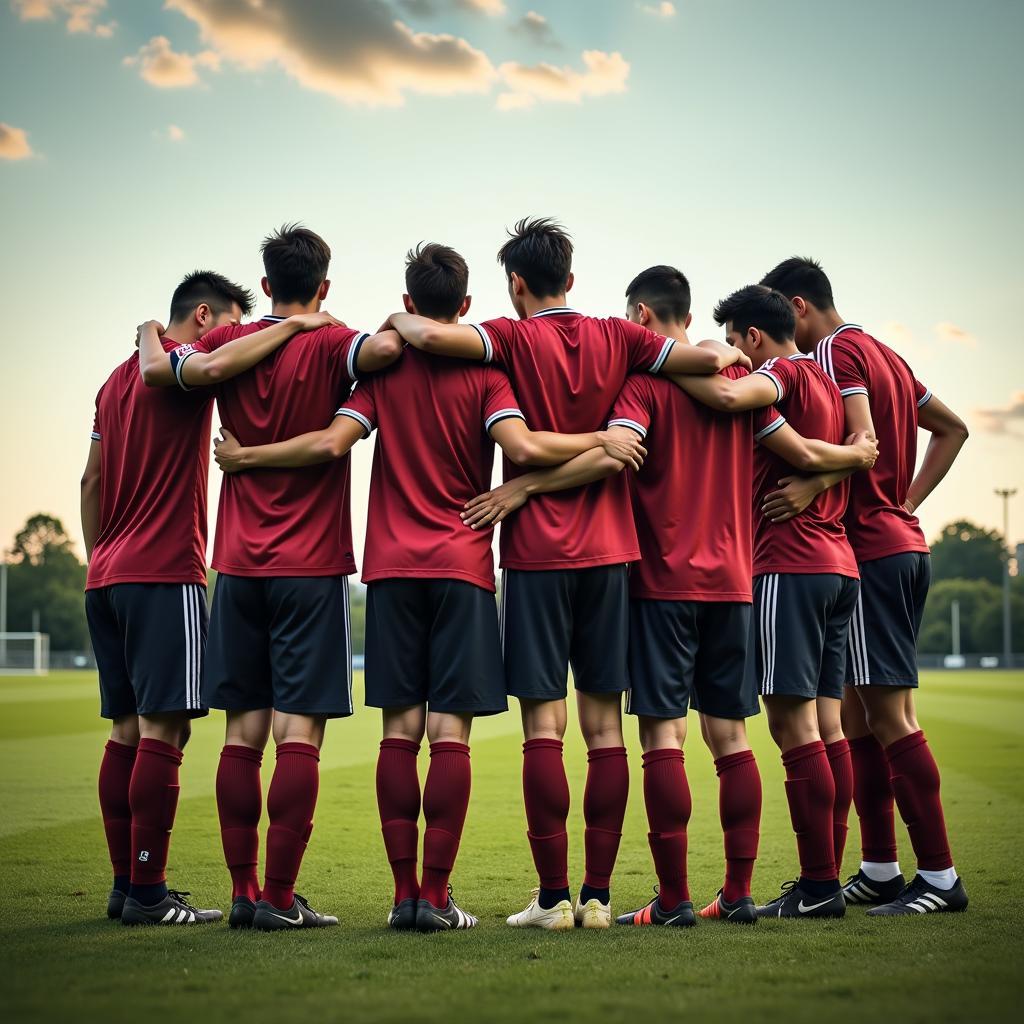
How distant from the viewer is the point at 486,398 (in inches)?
197

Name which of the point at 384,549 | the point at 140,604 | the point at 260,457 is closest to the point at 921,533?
the point at 384,549

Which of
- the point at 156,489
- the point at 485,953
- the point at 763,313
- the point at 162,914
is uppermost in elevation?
the point at 763,313

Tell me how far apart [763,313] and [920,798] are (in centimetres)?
243

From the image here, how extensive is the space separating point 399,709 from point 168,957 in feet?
4.30

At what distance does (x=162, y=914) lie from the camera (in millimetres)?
5066

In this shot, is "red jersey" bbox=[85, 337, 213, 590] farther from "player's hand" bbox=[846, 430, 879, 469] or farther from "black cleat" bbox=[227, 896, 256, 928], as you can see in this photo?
"player's hand" bbox=[846, 430, 879, 469]

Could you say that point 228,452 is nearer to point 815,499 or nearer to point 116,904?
point 116,904

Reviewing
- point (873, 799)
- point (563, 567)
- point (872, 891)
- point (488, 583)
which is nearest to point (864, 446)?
point (563, 567)

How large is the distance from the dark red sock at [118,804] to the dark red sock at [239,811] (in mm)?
775

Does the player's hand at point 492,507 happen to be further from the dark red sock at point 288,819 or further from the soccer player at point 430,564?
the dark red sock at point 288,819

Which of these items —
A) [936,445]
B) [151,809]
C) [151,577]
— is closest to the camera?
[151,809]

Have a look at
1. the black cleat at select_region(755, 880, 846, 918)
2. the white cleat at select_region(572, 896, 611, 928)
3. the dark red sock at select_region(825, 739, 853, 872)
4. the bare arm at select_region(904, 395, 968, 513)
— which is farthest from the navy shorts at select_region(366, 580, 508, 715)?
the bare arm at select_region(904, 395, 968, 513)

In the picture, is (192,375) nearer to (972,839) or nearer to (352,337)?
(352,337)

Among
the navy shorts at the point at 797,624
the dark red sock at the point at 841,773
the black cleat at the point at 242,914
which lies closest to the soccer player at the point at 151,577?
the black cleat at the point at 242,914
